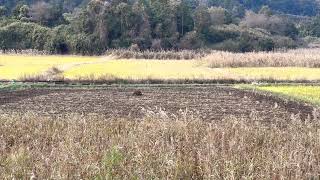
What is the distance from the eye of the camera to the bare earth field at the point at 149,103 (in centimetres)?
1704

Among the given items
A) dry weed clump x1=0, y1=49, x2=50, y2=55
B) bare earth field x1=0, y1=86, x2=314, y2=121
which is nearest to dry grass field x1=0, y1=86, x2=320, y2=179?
bare earth field x1=0, y1=86, x2=314, y2=121

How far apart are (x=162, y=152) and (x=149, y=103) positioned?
13887mm

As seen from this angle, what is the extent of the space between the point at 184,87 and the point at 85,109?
11517mm

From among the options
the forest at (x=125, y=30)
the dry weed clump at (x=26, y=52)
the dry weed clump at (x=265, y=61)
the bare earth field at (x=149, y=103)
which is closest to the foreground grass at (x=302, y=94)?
the bare earth field at (x=149, y=103)

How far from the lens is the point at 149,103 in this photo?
20.6m

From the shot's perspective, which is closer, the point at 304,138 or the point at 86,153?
the point at 86,153

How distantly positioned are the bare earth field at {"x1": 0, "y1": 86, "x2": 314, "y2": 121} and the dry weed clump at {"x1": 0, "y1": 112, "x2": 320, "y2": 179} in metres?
6.85

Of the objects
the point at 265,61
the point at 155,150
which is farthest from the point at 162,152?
the point at 265,61

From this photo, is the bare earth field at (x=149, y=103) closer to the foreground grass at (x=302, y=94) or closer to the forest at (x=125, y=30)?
the foreground grass at (x=302, y=94)

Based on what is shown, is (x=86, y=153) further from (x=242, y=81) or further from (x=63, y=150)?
(x=242, y=81)

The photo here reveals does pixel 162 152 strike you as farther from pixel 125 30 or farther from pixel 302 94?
pixel 125 30

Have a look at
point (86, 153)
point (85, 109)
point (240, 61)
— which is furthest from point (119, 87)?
point (86, 153)

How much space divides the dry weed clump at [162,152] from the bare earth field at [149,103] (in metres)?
6.85

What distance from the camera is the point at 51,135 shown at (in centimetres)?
865
